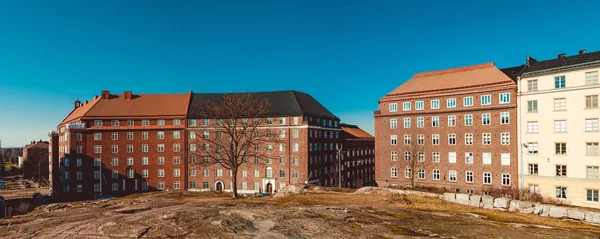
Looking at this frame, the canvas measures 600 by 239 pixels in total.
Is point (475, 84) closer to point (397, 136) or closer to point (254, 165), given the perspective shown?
point (397, 136)

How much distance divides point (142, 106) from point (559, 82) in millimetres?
79642

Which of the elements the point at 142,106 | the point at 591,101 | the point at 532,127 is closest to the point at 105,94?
the point at 142,106

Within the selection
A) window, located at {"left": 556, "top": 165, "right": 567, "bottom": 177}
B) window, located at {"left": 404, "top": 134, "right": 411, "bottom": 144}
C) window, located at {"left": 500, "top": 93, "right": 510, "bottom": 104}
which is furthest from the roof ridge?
window, located at {"left": 556, "top": 165, "right": 567, "bottom": 177}

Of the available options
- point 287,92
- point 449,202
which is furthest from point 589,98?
point 287,92

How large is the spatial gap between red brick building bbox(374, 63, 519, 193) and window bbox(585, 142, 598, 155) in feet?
25.2

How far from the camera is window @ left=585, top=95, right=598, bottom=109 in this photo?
→ 41331 millimetres

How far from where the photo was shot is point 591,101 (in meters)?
41.6

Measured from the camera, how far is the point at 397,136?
58500 mm

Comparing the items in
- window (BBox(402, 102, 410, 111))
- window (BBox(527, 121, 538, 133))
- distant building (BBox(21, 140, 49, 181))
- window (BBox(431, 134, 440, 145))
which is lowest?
distant building (BBox(21, 140, 49, 181))

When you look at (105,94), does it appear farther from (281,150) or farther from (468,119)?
(468,119)

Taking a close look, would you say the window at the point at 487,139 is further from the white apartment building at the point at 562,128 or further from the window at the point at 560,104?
the window at the point at 560,104

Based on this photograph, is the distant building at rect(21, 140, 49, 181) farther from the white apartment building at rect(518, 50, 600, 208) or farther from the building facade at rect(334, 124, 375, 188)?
the white apartment building at rect(518, 50, 600, 208)

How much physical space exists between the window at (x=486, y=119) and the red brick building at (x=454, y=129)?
0.13 meters

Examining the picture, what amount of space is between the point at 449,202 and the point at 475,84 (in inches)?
1048
